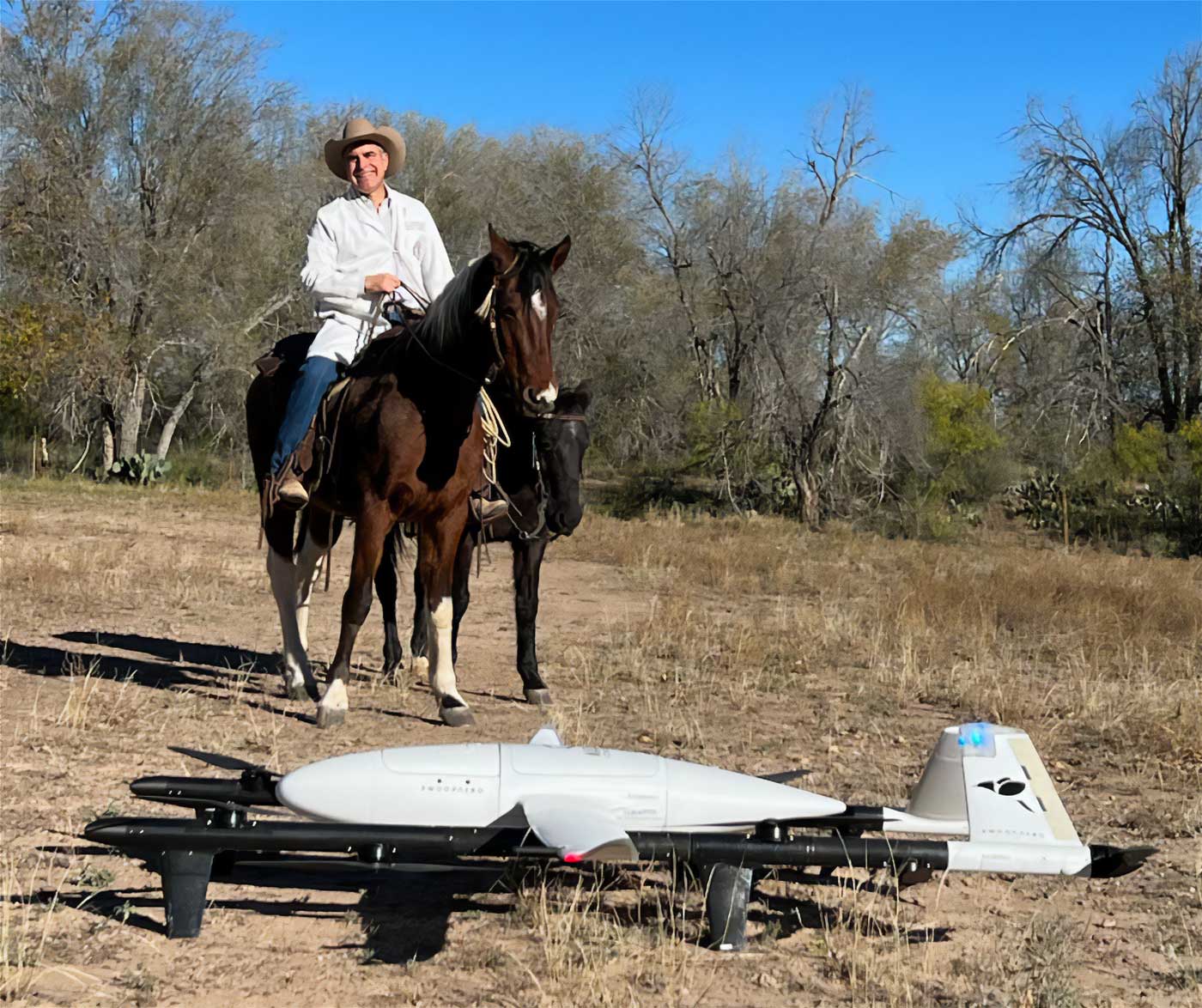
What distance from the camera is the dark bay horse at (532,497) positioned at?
8.16 meters

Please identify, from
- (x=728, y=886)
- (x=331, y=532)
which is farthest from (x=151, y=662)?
(x=728, y=886)

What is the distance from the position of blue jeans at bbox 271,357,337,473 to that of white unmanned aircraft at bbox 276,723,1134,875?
3.12m

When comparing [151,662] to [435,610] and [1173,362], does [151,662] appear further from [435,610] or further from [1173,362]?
[1173,362]

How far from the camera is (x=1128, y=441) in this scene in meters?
25.6

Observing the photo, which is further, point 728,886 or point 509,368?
point 509,368

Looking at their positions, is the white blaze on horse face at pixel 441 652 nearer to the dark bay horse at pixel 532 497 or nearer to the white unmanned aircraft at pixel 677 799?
the dark bay horse at pixel 532 497

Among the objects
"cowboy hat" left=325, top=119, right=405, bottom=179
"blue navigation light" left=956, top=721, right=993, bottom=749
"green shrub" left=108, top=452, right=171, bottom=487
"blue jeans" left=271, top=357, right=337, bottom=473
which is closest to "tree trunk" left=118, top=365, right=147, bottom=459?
"green shrub" left=108, top=452, right=171, bottom=487

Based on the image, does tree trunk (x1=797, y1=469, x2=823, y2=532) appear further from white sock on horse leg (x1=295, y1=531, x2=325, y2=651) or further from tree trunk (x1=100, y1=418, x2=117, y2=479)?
white sock on horse leg (x1=295, y1=531, x2=325, y2=651)

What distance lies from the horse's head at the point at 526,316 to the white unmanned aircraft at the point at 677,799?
6.98 ft

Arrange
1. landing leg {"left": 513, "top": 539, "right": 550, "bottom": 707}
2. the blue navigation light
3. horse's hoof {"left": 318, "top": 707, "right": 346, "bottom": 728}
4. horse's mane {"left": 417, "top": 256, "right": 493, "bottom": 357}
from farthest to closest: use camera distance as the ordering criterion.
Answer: landing leg {"left": 513, "top": 539, "right": 550, "bottom": 707}
horse's hoof {"left": 318, "top": 707, "right": 346, "bottom": 728}
horse's mane {"left": 417, "top": 256, "right": 493, "bottom": 357}
the blue navigation light

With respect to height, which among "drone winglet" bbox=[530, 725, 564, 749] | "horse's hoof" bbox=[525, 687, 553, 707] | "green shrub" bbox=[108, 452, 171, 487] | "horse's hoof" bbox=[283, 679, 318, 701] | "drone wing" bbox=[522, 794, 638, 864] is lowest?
"horse's hoof" bbox=[283, 679, 318, 701]

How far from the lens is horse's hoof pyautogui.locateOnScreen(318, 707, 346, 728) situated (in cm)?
698

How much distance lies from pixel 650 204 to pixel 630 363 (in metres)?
3.87

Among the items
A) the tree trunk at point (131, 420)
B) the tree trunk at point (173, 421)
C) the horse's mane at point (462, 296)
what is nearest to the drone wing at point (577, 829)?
the horse's mane at point (462, 296)
